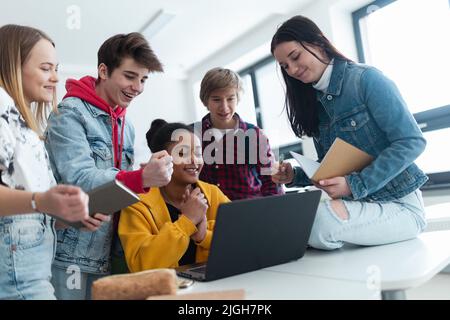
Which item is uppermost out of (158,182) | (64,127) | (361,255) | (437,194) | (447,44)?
(447,44)

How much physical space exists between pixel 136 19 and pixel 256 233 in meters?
3.67

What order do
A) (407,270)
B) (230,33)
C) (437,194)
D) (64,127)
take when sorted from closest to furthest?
(407,270)
(64,127)
(437,194)
(230,33)

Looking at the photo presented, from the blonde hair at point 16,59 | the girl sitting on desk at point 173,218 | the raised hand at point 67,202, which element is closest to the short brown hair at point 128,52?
the girl sitting on desk at point 173,218

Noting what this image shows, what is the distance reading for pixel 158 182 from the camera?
3.97 feet

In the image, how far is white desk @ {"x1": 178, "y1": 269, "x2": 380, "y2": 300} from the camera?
Result: 0.80m

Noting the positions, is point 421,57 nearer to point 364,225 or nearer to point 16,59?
point 364,225

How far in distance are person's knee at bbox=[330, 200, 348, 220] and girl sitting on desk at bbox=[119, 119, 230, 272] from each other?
0.36 m

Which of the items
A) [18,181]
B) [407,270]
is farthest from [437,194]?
[18,181]

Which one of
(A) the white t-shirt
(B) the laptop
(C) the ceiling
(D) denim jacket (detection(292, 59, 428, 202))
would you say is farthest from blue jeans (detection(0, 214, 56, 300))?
(C) the ceiling

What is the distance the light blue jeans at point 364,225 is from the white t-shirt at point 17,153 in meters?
0.79

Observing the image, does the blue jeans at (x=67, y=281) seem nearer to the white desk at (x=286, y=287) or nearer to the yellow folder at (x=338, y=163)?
the white desk at (x=286, y=287)

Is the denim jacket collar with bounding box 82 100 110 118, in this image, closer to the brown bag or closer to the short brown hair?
the short brown hair
